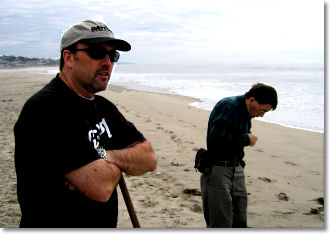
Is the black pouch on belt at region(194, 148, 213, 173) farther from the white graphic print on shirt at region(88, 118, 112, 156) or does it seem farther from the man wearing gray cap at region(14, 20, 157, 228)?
the white graphic print on shirt at region(88, 118, 112, 156)

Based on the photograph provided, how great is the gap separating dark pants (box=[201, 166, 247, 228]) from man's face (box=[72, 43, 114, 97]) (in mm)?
1659

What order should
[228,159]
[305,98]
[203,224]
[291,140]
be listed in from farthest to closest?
1. [305,98]
2. [291,140]
3. [203,224]
4. [228,159]

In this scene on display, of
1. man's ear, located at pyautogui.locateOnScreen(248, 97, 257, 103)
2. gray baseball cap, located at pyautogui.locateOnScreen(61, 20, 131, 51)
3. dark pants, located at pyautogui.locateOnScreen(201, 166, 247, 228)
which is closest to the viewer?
gray baseball cap, located at pyautogui.locateOnScreen(61, 20, 131, 51)

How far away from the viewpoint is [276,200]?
15.7ft

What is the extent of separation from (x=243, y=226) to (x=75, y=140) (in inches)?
85.3

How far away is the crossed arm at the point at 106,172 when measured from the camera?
5.25ft

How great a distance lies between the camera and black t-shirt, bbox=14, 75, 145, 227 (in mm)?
1515

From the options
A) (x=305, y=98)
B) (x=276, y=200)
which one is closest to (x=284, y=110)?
(x=305, y=98)

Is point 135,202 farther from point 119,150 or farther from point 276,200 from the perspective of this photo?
point 119,150

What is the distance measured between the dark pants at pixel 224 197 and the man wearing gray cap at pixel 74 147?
1267 millimetres

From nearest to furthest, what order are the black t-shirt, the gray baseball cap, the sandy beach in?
the black t-shirt
the gray baseball cap
the sandy beach

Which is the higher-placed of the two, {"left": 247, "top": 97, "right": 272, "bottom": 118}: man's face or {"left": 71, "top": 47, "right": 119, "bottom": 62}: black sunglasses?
{"left": 71, "top": 47, "right": 119, "bottom": 62}: black sunglasses

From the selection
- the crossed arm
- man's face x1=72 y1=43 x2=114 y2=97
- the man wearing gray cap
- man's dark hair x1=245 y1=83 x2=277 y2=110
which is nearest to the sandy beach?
man's dark hair x1=245 y1=83 x2=277 y2=110

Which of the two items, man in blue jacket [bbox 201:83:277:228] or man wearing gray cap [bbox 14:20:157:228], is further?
man in blue jacket [bbox 201:83:277:228]
